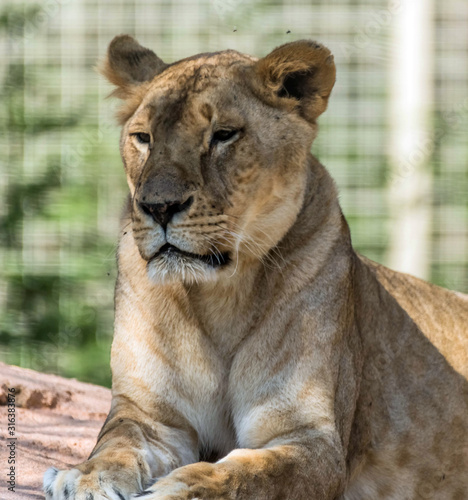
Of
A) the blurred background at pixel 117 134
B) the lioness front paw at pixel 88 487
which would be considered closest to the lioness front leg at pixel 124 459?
the lioness front paw at pixel 88 487

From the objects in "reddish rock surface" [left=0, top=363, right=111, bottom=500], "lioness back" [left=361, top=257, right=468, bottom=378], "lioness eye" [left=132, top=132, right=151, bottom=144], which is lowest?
"reddish rock surface" [left=0, top=363, right=111, bottom=500]

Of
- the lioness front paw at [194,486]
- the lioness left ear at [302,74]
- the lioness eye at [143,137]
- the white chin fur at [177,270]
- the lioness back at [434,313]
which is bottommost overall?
the lioness front paw at [194,486]

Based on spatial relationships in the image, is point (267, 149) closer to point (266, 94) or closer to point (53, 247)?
point (266, 94)

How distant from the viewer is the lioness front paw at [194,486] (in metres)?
2.55

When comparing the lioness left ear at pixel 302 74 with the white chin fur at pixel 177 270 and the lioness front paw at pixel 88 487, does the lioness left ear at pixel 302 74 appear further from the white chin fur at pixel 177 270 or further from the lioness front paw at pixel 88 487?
the lioness front paw at pixel 88 487

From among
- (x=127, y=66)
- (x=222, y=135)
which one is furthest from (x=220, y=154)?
(x=127, y=66)

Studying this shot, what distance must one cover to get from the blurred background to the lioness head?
3594 mm

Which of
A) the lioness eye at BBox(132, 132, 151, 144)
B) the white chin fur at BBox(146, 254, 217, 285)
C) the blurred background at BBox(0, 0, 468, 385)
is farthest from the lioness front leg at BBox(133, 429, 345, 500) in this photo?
the blurred background at BBox(0, 0, 468, 385)

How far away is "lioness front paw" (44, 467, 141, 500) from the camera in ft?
8.71

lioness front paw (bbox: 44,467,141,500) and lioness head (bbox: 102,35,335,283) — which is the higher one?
lioness head (bbox: 102,35,335,283)

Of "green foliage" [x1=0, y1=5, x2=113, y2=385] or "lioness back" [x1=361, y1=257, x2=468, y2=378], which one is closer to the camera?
"lioness back" [x1=361, y1=257, x2=468, y2=378]

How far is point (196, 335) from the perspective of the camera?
322cm

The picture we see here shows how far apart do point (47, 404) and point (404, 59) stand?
4.32 m

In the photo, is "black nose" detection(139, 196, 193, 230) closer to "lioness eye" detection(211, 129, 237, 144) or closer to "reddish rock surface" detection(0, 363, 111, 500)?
"lioness eye" detection(211, 129, 237, 144)
